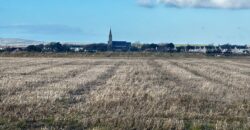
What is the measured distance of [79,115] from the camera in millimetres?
17281

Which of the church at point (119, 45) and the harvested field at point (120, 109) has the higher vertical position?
the harvested field at point (120, 109)

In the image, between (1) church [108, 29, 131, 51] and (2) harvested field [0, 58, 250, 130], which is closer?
(2) harvested field [0, 58, 250, 130]

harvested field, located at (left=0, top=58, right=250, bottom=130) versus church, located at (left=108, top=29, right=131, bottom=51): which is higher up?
harvested field, located at (left=0, top=58, right=250, bottom=130)

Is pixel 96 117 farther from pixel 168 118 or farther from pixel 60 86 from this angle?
pixel 60 86

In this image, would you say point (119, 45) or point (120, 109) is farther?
point (119, 45)

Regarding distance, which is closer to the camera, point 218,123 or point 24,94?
point 218,123

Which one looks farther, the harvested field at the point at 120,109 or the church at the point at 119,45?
the church at the point at 119,45

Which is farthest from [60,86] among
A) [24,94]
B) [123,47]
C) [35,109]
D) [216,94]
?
[123,47]

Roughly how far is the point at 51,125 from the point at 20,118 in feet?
3.92

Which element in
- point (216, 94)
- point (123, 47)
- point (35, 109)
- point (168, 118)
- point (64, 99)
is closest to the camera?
point (168, 118)

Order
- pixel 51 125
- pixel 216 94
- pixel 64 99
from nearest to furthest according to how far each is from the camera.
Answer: pixel 51 125 → pixel 64 99 → pixel 216 94

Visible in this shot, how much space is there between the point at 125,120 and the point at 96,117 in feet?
2.93

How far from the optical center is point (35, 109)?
18.3m

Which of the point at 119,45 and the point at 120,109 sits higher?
the point at 120,109
